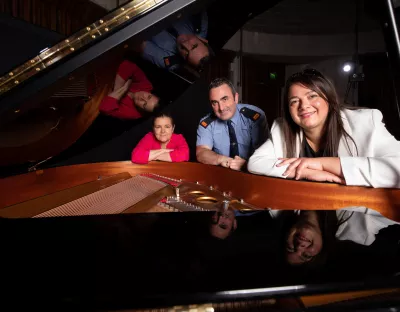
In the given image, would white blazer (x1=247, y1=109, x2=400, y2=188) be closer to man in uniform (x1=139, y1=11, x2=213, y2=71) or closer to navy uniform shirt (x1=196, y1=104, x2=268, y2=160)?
man in uniform (x1=139, y1=11, x2=213, y2=71)

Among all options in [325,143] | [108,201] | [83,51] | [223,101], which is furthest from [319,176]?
[223,101]

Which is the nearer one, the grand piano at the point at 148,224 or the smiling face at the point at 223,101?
the grand piano at the point at 148,224

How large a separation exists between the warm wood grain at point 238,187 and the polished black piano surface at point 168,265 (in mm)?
355

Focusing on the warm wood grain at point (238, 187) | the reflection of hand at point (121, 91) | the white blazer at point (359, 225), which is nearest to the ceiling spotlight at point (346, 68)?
the warm wood grain at point (238, 187)

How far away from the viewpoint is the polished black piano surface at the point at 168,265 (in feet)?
1.45

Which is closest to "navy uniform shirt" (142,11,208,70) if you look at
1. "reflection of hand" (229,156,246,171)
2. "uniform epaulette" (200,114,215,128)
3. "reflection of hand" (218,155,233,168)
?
"reflection of hand" (229,156,246,171)

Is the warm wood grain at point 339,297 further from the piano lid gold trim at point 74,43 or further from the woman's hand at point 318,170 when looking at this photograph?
the woman's hand at point 318,170

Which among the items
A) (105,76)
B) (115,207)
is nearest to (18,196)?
(115,207)

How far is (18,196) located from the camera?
165 centimetres

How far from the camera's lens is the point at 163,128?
2.94 m

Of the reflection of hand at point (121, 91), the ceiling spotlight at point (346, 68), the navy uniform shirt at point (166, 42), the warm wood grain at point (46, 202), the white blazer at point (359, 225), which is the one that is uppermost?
the ceiling spotlight at point (346, 68)

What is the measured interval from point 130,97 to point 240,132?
170 centimetres

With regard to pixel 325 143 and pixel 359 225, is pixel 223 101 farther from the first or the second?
pixel 359 225

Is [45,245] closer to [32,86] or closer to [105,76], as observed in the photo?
[32,86]
